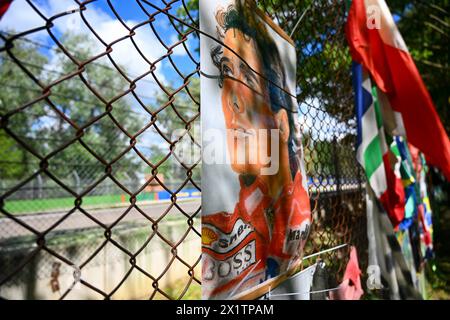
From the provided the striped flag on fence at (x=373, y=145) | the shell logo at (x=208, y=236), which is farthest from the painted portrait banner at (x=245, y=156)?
the striped flag on fence at (x=373, y=145)

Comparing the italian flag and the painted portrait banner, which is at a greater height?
the italian flag

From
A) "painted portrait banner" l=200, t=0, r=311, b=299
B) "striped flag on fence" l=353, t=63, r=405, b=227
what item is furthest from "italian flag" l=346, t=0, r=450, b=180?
"painted portrait banner" l=200, t=0, r=311, b=299

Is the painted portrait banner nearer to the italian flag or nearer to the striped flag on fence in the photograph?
the striped flag on fence

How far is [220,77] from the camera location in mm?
862

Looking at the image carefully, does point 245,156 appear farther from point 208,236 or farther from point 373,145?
point 373,145

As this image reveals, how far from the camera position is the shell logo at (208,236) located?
0.80 meters

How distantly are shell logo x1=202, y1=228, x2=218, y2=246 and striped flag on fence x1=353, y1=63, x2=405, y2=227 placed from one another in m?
1.32

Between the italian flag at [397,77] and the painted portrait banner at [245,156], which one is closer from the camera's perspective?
the painted portrait banner at [245,156]

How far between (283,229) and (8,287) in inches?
139

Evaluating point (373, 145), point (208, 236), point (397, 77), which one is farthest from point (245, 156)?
point (397, 77)

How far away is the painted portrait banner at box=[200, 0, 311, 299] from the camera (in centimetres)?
82

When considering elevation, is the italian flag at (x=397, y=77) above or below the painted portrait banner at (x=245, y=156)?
above

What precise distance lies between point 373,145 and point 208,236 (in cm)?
139

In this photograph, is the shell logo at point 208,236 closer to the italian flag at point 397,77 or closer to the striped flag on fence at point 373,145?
the striped flag on fence at point 373,145
